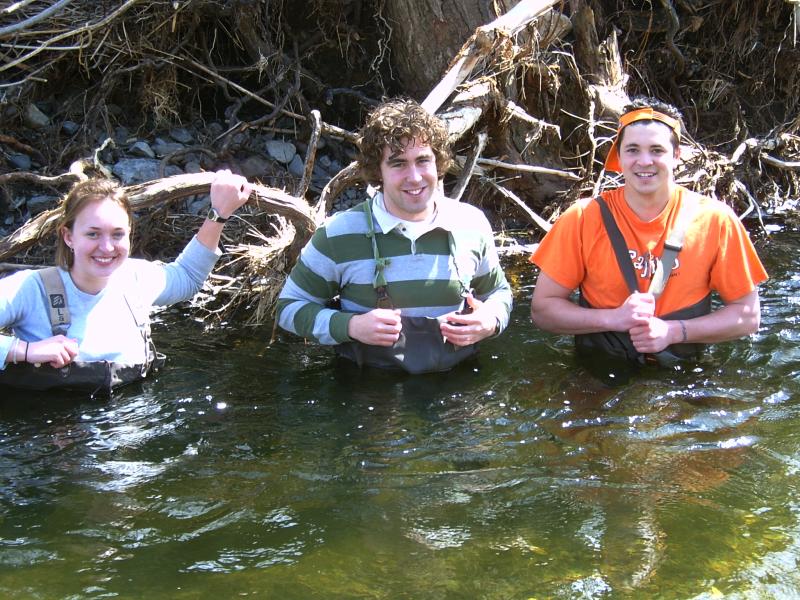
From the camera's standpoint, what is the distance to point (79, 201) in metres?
4.48

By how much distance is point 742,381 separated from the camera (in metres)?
4.89

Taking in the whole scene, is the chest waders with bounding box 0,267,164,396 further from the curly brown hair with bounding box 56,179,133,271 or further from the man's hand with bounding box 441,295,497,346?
the man's hand with bounding box 441,295,497,346

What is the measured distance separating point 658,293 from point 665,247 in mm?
248

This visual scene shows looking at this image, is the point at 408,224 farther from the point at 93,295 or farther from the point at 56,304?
the point at 56,304

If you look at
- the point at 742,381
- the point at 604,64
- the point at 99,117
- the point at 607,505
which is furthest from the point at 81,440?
the point at 604,64

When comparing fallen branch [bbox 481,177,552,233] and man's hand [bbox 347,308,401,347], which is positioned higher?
fallen branch [bbox 481,177,552,233]

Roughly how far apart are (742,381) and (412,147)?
221 cm

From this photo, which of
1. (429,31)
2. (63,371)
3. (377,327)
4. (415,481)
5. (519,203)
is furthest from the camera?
(429,31)

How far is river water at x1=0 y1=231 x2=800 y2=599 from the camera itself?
10.6ft

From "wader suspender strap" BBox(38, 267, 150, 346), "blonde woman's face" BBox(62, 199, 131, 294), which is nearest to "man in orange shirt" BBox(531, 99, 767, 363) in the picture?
"blonde woman's face" BBox(62, 199, 131, 294)

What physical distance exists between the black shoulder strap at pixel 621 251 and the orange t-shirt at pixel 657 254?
31 millimetres

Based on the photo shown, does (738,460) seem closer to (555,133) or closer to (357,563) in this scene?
(357,563)

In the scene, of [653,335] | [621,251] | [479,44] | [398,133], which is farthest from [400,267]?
[479,44]

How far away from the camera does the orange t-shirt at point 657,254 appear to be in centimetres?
478
